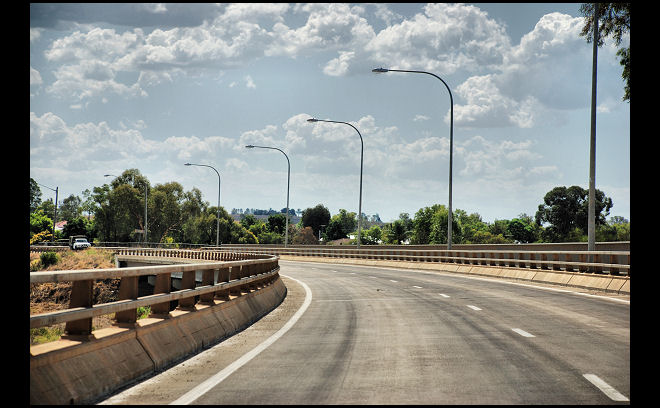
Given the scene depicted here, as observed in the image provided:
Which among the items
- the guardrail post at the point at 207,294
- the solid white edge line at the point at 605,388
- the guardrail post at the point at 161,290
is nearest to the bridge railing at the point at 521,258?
the guardrail post at the point at 207,294

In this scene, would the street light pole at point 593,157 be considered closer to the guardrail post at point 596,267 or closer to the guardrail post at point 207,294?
the guardrail post at point 596,267

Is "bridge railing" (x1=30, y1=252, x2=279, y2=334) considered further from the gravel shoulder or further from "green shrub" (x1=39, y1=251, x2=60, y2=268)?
"green shrub" (x1=39, y1=251, x2=60, y2=268)

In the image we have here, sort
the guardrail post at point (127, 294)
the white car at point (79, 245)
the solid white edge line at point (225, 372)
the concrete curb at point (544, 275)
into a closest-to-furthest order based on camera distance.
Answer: the solid white edge line at point (225, 372) < the guardrail post at point (127, 294) < the concrete curb at point (544, 275) < the white car at point (79, 245)

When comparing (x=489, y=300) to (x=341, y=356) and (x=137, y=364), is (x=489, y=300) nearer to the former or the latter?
(x=341, y=356)

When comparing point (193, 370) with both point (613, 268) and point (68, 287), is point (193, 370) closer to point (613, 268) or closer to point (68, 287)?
point (613, 268)

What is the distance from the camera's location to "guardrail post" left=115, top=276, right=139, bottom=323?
29.0 ft

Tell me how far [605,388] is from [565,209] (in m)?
138

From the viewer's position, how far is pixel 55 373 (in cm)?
676

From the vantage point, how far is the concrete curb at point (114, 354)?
6656 millimetres

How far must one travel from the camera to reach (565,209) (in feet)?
456

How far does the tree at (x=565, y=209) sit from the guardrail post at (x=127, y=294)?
5315 inches

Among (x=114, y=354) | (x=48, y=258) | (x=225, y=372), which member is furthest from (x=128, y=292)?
(x=48, y=258)
